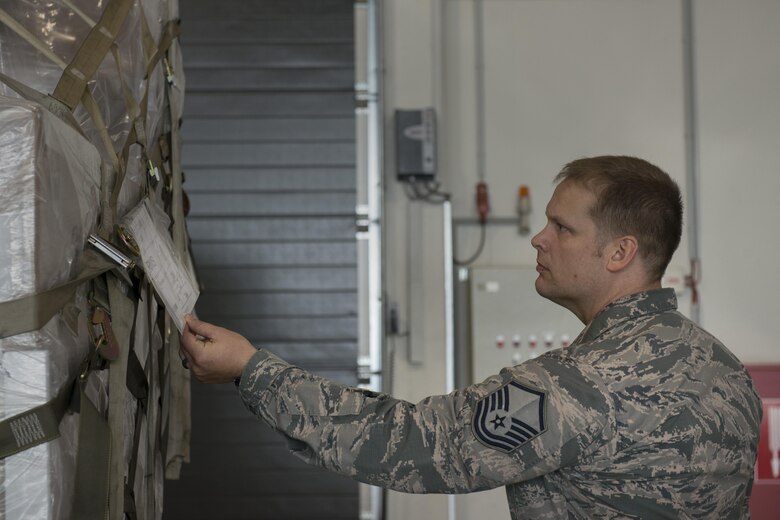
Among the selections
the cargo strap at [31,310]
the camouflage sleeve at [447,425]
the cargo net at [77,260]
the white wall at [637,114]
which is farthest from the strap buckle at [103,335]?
the white wall at [637,114]

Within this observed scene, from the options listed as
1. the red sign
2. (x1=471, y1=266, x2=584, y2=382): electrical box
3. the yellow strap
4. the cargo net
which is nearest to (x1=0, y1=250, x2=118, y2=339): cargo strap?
the cargo net

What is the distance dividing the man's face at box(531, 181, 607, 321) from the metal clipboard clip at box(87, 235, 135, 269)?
2.79 feet

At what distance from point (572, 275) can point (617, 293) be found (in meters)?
0.10

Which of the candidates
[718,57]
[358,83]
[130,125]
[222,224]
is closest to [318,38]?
[358,83]

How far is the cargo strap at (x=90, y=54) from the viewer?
53.9 inches

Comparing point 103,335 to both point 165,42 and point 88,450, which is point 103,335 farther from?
point 165,42

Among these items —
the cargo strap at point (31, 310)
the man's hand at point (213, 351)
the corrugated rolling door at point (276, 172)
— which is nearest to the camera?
the cargo strap at point (31, 310)

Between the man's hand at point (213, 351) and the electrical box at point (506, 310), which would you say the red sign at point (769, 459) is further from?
the man's hand at point (213, 351)

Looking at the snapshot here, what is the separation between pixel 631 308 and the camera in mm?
1693

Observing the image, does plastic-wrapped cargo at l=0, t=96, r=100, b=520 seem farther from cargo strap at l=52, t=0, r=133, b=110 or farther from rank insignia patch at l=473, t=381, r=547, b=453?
rank insignia patch at l=473, t=381, r=547, b=453

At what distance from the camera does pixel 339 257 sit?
13.6 feet

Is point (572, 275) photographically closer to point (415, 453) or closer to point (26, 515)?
point (415, 453)

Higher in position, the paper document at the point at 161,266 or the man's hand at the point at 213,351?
the paper document at the point at 161,266

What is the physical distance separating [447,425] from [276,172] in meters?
2.81
